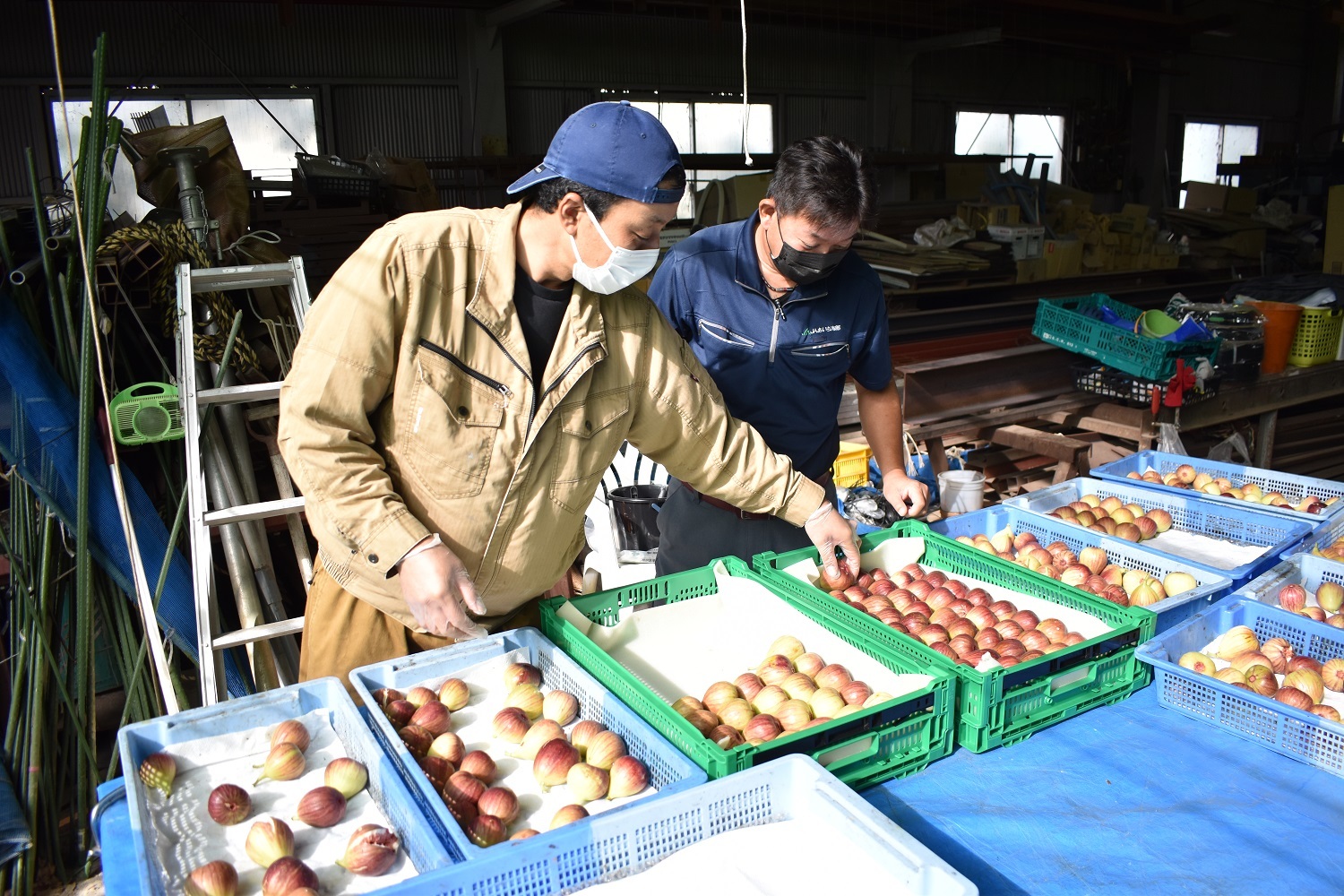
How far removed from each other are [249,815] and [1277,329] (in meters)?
7.08

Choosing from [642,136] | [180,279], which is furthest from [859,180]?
[180,279]

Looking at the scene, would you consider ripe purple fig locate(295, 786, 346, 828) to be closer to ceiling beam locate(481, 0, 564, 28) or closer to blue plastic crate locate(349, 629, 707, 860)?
blue plastic crate locate(349, 629, 707, 860)

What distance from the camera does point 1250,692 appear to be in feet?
5.89

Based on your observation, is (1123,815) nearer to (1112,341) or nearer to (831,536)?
(831,536)

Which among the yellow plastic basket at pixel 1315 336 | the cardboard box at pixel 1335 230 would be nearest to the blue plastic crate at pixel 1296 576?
the yellow plastic basket at pixel 1315 336

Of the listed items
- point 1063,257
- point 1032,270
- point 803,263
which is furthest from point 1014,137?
point 803,263

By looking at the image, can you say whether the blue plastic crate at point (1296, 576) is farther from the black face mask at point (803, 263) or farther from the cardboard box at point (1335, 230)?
the cardboard box at point (1335, 230)

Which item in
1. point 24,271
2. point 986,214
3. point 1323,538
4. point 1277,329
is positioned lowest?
point 1323,538

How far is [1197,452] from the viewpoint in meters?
6.45

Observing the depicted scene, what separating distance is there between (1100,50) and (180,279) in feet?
41.1

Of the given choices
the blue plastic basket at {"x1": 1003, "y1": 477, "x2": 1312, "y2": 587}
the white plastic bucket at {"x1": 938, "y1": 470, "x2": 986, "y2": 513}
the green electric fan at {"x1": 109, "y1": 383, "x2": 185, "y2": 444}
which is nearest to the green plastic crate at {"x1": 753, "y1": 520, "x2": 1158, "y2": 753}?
the blue plastic basket at {"x1": 1003, "y1": 477, "x2": 1312, "y2": 587}

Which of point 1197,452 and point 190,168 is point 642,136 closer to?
point 190,168

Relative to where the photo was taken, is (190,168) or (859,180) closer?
(859,180)

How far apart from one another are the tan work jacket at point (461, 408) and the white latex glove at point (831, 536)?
42 cm
